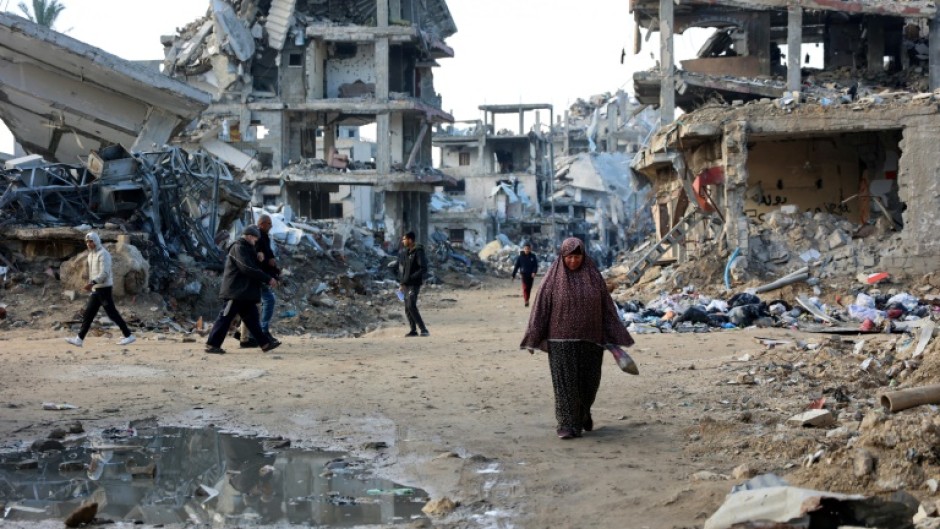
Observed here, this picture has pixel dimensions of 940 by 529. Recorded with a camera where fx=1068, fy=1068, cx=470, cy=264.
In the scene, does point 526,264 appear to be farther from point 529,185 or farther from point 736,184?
point 529,185

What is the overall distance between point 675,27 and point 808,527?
2836 centimetres

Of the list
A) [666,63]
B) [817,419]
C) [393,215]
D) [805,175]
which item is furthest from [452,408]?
[393,215]

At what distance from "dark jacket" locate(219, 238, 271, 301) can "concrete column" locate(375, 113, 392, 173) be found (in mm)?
29612

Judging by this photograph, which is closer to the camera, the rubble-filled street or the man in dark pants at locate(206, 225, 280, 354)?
the rubble-filled street

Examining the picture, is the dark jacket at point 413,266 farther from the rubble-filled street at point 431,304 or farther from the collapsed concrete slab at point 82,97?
the collapsed concrete slab at point 82,97

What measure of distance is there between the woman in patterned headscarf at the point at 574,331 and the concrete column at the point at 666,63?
22.5 meters

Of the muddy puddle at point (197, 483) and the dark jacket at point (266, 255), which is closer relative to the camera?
the muddy puddle at point (197, 483)

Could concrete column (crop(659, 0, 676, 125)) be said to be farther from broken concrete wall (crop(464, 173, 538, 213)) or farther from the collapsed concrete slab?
broken concrete wall (crop(464, 173, 538, 213))

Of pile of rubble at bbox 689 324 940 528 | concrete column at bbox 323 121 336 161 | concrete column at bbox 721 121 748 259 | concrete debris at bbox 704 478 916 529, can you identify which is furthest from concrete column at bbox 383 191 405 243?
concrete debris at bbox 704 478 916 529

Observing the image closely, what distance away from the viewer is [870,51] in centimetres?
3075

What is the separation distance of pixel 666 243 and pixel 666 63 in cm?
1068

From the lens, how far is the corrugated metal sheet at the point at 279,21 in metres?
41.5

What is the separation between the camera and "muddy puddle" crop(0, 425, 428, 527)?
5.29 m

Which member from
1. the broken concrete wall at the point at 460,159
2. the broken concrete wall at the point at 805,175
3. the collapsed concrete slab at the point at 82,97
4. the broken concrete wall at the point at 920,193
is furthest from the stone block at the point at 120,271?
the broken concrete wall at the point at 460,159
